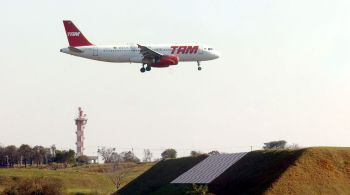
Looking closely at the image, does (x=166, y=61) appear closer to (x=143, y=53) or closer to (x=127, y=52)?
(x=143, y=53)

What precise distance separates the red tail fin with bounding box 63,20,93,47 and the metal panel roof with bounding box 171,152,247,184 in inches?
1207

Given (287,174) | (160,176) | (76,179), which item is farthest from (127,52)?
(287,174)

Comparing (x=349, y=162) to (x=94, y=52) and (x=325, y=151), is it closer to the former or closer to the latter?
(x=325, y=151)

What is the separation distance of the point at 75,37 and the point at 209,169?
37.4m

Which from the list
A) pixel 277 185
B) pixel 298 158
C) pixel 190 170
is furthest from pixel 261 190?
pixel 190 170

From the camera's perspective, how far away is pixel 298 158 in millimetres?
75938

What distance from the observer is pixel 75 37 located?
4589 inches

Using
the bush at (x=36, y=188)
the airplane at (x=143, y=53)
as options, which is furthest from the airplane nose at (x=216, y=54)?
the bush at (x=36, y=188)

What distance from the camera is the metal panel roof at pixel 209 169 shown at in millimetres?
88081

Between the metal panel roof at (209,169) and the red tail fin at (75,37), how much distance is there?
30.7m

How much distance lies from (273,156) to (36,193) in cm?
3810

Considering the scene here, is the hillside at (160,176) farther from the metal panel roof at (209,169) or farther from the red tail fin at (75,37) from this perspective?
the red tail fin at (75,37)

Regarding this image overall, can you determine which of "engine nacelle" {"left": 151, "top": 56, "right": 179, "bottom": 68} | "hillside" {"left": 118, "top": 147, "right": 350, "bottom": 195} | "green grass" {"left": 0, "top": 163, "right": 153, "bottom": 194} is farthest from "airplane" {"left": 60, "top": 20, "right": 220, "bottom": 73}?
"green grass" {"left": 0, "top": 163, "right": 153, "bottom": 194}

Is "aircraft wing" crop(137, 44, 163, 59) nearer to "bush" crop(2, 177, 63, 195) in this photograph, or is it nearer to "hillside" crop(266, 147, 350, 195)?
"bush" crop(2, 177, 63, 195)
